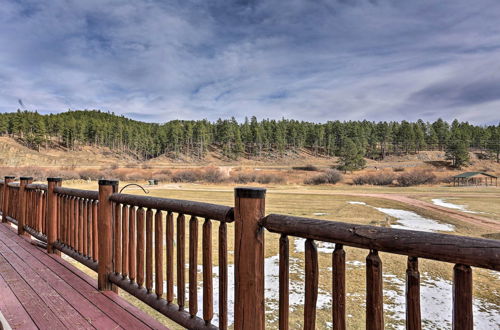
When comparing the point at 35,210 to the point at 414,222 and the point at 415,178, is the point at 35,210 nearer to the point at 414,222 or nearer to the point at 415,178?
the point at 414,222

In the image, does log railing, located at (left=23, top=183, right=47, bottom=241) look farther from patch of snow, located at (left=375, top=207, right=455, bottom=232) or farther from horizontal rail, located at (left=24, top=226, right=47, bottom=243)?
patch of snow, located at (left=375, top=207, right=455, bottom=232)

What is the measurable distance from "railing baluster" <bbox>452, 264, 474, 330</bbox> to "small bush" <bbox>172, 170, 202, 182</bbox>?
127ft

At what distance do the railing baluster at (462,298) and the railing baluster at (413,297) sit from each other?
0.42 feet

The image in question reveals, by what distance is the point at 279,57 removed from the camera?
4344 cm

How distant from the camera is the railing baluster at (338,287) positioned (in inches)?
53.1

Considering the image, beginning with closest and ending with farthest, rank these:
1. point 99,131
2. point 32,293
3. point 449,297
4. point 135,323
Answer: point 135,323 < point 32,293 < point 449,297 < point 99,131

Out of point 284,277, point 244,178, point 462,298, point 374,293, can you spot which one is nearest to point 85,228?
point 284,277

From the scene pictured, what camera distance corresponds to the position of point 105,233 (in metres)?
2.93

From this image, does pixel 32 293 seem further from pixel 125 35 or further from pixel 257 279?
pixel 125 35

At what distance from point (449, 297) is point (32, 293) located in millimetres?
6735

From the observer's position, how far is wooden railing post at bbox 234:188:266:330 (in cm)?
162

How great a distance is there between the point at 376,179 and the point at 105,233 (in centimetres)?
4134

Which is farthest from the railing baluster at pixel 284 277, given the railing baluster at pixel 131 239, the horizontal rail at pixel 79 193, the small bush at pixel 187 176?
the small bush at pixel 187 176

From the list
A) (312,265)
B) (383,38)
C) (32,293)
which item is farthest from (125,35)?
(312,265)
